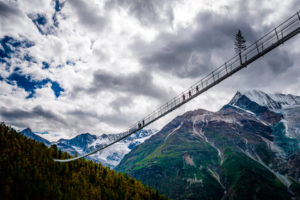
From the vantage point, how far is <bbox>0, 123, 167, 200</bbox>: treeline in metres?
38.1

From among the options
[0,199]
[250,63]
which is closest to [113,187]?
[0,199]

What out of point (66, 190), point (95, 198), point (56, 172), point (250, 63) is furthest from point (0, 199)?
point (250, 63)

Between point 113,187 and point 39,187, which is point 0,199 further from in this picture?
point 113,187

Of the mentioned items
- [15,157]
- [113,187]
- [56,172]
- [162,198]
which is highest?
[15,157]

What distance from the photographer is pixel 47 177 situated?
Result: 47.2 metres

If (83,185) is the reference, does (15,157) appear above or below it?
above

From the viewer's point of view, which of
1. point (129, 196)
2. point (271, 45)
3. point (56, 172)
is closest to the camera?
point (271, 45)

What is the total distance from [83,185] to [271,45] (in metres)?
51.8

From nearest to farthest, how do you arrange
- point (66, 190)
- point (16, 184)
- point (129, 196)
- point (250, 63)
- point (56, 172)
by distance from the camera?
1. point (250, 63)
2. point (16, 184)
3. point (66, 190)
4. point (56, 172)
5. point (129, 196)

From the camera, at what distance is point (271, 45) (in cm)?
2772

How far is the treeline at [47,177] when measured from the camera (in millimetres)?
38062

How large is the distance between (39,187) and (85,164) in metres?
30.8

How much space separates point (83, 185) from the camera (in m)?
54.3

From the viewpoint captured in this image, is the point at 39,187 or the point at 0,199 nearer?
the point at 0,199
